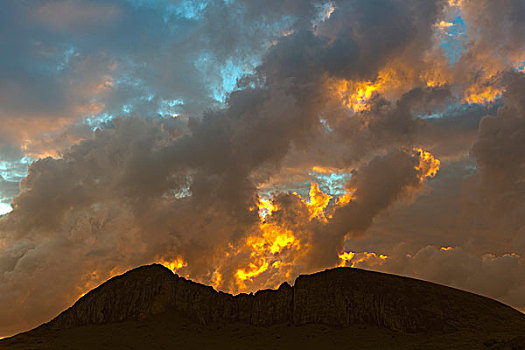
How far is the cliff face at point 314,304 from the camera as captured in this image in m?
91.4

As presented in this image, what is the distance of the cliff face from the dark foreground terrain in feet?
0.76

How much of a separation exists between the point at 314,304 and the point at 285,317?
7411mm

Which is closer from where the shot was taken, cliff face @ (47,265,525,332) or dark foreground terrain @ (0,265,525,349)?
dark foreground terrain @ (0,265,525,349)

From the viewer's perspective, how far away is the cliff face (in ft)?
300

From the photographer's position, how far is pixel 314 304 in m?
98.5

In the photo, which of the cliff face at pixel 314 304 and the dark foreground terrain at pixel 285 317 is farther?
the cliff face at pixel 314 304

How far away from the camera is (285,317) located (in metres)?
98.7

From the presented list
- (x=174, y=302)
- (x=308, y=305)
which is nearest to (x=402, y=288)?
(x=308, y=305)

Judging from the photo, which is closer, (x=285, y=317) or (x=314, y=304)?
(x=314, y=304)

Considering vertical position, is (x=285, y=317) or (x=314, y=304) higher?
(x=314, y=304)

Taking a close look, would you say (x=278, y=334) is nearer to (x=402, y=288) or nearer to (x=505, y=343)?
(x=402, y=288)

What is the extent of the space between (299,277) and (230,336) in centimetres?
2312

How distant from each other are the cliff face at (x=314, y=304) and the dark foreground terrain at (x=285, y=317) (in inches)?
9.1

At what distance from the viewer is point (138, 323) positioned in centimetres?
9775
